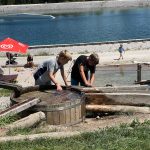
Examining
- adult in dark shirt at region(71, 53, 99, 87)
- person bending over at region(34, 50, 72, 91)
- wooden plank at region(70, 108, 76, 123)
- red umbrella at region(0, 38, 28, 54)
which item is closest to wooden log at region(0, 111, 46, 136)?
wooden plank at region(70, 108, 76, 123)

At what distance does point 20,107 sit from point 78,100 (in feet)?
3.44

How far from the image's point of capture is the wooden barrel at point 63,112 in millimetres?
8883

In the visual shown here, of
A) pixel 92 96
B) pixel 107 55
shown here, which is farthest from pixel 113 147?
pixel 107 55

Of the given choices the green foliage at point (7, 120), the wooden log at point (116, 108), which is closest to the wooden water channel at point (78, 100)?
the wooden log at point (116, 108)

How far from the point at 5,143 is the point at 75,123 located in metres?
2.31

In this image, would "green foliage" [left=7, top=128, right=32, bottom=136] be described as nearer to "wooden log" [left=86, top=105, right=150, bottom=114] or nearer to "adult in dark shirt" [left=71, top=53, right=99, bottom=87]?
"wooden log" [left=86, top=105, right=150, bottom=114]

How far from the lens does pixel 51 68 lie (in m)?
9.27

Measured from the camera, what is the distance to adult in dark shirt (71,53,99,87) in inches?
377

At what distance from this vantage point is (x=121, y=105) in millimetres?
9586

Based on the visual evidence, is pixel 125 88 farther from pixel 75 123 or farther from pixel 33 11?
pixel 33 11

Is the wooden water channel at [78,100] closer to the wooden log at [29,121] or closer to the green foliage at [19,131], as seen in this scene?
the wooden log at [29,121]

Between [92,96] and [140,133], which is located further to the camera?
[92,96]

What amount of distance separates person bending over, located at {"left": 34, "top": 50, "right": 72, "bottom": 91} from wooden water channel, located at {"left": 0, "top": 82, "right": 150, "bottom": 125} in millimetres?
Answer: 171

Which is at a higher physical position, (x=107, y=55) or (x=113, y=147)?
(x=113, y=147)
